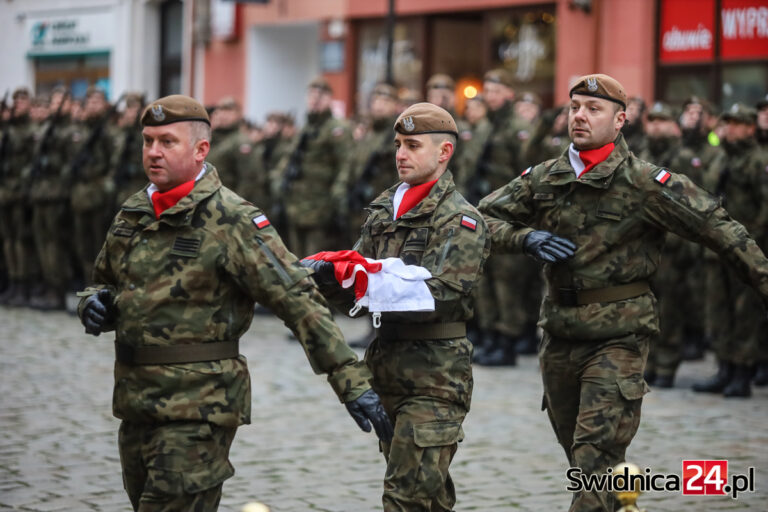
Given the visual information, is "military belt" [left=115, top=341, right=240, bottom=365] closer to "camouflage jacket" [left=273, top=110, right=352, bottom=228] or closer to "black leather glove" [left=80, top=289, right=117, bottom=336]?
"black leather glove" [left=80, top=289, right=117, bottom=336]

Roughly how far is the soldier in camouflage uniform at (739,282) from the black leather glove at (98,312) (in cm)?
690

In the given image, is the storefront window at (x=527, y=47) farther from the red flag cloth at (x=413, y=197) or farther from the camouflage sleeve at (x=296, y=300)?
the camouflage sleeve at (x=296, y=300)

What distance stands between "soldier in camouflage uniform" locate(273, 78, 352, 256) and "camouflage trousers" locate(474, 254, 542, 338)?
210 cm

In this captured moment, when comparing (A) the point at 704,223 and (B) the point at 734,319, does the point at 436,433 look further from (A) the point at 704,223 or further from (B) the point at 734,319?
(B) the point at 734,319

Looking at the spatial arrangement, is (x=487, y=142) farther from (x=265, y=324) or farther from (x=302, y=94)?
(x=302, y=94)

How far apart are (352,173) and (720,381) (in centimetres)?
435

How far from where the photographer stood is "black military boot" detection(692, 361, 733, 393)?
427 inches

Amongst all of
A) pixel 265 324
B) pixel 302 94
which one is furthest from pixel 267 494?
pixel 302 94

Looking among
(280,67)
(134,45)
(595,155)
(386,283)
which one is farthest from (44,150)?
(134,45)

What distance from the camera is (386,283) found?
5234 mm

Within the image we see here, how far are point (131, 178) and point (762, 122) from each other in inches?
308

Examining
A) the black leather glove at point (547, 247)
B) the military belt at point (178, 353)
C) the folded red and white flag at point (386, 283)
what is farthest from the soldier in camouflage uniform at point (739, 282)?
the military belt at point (178, 353)

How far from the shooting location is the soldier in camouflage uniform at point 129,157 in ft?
51.1

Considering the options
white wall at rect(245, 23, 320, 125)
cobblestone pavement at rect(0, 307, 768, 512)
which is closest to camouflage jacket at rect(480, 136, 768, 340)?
cobblestone pavement at rect(0, 307, 768, 512)
